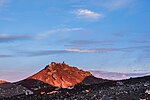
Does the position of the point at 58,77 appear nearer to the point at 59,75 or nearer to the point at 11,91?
the point at 59,75

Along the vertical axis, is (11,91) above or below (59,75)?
below

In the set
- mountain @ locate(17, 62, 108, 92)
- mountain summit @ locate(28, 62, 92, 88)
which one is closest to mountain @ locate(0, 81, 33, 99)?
mountain @ locate(17, 62, 108, 92)

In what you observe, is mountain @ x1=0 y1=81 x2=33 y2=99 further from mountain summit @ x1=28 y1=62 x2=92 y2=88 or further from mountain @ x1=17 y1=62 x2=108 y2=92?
mountain summit @ x1=28 y1=62 x2=92 y2=88

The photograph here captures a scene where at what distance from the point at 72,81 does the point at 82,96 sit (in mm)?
42933

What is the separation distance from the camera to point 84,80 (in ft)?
289

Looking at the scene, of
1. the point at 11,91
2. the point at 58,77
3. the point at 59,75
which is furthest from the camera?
the point at 59,75

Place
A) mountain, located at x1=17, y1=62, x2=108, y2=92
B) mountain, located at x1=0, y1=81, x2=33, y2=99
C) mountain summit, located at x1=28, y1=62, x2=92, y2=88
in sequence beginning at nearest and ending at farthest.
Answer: mountain, located at x1=0, y1=81, x2=33, y2=99 → mountain, located at x1=17, y1=62, x2=108, y2=92 → mountain summit, located at x1=28, y1=62, x2=92, y2=88

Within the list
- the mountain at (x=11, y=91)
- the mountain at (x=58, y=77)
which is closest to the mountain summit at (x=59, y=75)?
the mountain at (x=58, y=77)

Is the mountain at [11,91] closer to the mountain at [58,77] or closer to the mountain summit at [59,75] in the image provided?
the mountain at [58,77]

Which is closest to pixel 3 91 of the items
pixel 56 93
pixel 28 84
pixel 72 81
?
pixel 56 93

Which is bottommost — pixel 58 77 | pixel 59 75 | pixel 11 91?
pixel 11 91

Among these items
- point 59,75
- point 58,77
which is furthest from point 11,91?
point 59,75

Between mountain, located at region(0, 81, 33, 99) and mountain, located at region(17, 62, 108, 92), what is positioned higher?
mountain, located at region(17, 62, 108, 92)

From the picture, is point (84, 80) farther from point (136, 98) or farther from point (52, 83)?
point (136, 98)
